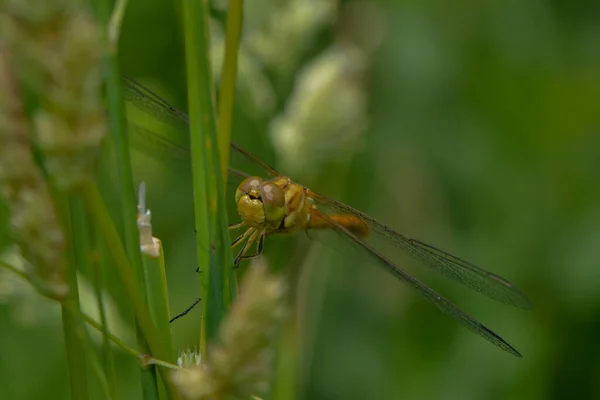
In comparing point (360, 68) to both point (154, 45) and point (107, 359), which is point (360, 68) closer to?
point (154, 45)

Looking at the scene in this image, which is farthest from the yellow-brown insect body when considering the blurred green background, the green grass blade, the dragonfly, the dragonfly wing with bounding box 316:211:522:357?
the green grass blade

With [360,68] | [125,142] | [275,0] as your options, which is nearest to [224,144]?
[125,142]

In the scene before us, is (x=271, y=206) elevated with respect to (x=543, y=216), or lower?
elevated

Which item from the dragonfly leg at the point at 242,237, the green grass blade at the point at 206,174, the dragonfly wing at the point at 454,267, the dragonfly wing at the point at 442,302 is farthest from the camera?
the dragonfly wing at the point at 454,267

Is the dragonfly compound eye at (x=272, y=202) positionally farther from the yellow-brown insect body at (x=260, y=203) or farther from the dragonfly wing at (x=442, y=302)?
the dragonfly wing at (x=442, y=302)

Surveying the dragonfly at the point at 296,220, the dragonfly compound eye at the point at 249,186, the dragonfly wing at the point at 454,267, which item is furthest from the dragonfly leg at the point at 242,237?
the dragonfly wing at the point at 454,267

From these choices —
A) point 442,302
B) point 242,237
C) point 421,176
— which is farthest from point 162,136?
point 421,176
